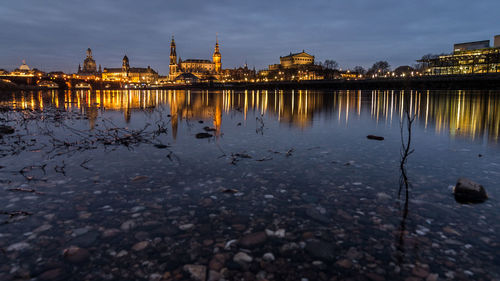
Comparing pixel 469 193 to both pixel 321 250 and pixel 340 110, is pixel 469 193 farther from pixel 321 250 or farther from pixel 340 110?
pixel 340 110

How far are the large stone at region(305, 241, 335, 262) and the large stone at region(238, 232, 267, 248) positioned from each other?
2.30 feet

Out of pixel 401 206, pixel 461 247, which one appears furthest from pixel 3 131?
pixel 461 247

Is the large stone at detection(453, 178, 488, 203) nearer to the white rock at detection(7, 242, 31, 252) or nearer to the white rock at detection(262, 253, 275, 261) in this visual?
the white rock at detection(262, 253, 275, 261)

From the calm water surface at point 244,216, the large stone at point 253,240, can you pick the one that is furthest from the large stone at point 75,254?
the large stone at point 253,240

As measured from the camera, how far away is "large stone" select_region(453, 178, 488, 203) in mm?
5803

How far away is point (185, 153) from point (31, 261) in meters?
6.18

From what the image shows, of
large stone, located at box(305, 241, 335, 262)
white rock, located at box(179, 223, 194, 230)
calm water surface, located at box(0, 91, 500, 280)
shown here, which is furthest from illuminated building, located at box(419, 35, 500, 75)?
white rock, located at box(179, 223, 194, 230)

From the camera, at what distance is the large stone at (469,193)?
5.80 metres

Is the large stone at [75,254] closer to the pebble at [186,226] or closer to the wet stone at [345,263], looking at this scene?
the pebble at [186,226]

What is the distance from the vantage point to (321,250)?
412 centimetres

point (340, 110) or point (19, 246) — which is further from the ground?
point (340, 110)

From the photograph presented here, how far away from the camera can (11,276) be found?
3443 millimetres

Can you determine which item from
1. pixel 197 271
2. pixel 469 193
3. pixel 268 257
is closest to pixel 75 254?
pixel 197 271

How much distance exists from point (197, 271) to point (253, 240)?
1.06m
